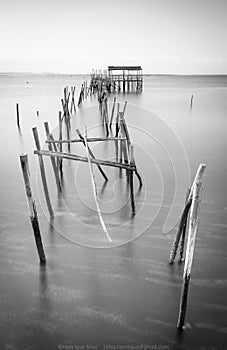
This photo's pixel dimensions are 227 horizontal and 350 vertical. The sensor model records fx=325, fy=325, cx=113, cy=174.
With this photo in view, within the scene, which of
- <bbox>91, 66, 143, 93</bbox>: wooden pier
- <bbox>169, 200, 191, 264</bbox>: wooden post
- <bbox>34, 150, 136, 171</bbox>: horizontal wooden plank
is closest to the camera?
<bbox>169, 200, 191, 264</bbox>: wooden post

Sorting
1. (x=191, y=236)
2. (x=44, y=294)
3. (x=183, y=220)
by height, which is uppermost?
(x=191, y=236)

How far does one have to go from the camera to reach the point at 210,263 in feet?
11.6

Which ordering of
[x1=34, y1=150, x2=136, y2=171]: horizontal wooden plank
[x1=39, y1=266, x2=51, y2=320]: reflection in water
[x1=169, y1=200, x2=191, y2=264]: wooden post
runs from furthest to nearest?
[x1=34, y1=150, x2=136, y2=171]: horizontal wooden plank
[x1=169, y1=200, x2=191, y2=264]: wooden post
[x1=39, y1=266, x2=51, y2=320]: reflection in water

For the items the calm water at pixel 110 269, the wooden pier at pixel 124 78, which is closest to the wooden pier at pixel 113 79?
the wooden pier at pixel 124 78

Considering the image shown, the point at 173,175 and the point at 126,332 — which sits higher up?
the point at 173,175

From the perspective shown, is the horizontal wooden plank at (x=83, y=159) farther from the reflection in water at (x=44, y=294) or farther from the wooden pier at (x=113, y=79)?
the wooden pier at (x=113, y=79)

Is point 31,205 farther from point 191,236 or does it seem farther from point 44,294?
point 191,236

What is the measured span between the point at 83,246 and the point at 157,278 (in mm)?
1017

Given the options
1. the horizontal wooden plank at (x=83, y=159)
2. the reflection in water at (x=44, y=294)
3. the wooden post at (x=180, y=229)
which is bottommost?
the reflection in water at (x=44, y=294)

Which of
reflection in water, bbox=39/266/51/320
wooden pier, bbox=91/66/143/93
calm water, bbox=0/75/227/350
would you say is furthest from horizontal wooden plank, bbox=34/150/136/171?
wooden pier, bbox=91/66/143/93

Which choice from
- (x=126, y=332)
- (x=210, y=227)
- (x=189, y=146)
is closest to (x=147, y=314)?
(x=126, y=332)

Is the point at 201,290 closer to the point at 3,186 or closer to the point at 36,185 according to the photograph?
the point at 36,185

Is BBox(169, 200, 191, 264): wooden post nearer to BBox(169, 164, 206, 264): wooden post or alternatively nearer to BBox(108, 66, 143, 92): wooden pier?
BBox(169, 164, 206, 264): wooden post

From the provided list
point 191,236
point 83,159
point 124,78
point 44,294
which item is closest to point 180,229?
point 191,236
